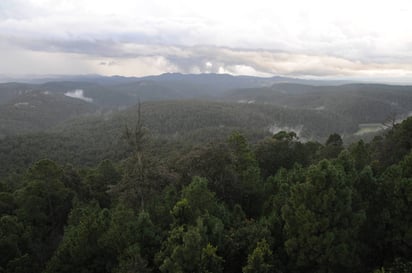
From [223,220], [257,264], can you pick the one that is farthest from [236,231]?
[257,264]

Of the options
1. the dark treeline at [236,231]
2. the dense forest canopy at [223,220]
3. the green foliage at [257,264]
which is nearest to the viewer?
the green foliage at [257,264]

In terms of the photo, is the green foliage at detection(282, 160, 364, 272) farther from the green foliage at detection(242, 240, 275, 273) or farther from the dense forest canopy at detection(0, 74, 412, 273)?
the green foliage at detection(242, 240, 275, 273)

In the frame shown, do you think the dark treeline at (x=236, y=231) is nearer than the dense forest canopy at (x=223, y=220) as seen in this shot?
Yes

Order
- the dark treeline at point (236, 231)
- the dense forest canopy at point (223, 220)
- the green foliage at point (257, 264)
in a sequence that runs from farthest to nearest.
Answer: the dense forest canopy at point (223, 220)
the dark treeline at point (236, 231)
the green foliage at point (257, 264)

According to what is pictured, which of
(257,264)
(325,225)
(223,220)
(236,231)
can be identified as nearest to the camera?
(257,264)

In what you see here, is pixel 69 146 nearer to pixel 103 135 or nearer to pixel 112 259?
pixel 103 135

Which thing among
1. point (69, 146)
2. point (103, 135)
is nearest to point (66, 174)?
point (69, 146)

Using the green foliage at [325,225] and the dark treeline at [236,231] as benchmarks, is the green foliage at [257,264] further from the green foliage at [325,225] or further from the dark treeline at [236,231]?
the green foliage at [325,225]

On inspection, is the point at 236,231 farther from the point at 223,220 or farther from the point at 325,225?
the point at 325,225

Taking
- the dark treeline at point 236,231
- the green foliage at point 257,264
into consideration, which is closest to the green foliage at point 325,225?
the dark treeline at point 236,231

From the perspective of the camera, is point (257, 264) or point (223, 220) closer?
point (257, 264)

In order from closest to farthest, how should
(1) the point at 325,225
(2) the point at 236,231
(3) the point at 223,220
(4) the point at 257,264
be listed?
(4) the point at 257,264, (1) the point at 325,225, (2) the point at 236,231, (3) the point at 223,220

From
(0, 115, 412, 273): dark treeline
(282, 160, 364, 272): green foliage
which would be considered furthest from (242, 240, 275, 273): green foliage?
(282, 160, 364, 272): green foliage

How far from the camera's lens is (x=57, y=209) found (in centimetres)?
3338
